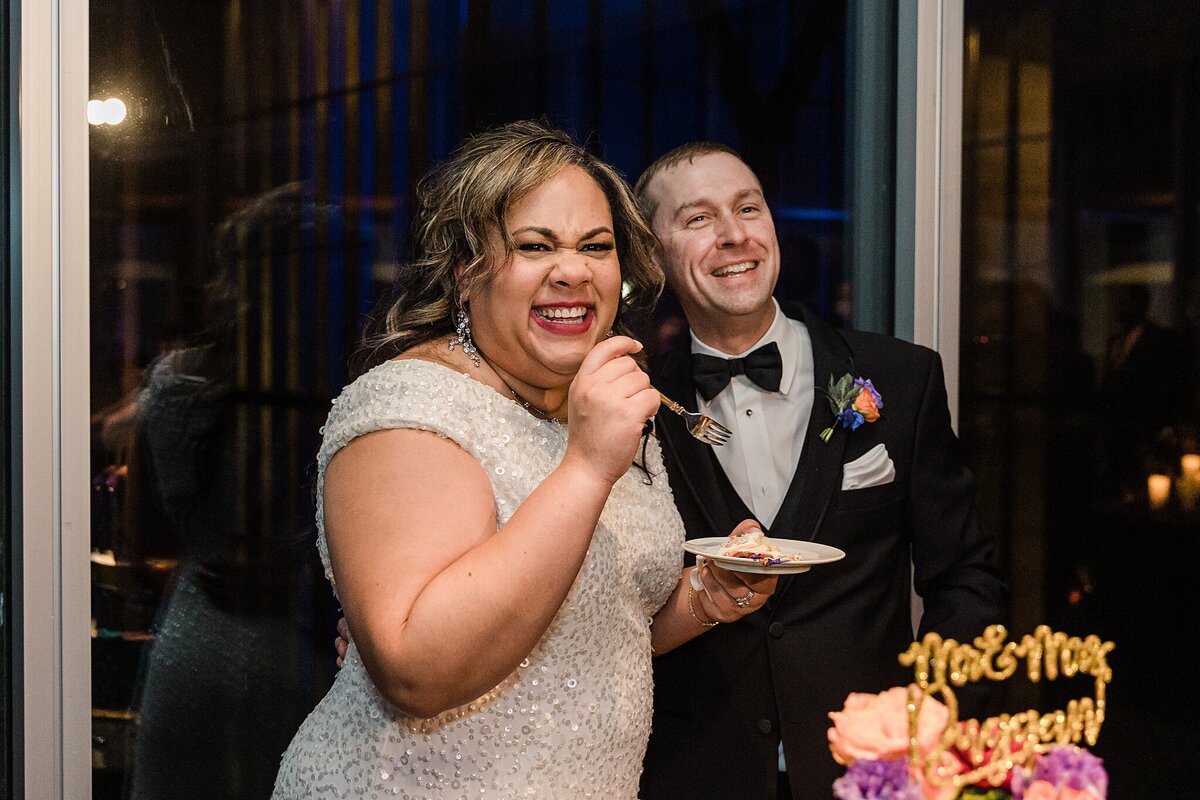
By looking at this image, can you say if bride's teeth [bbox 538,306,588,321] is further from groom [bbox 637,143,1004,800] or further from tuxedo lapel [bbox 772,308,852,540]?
tuxedo lapel [bbox 772,308,852,540]

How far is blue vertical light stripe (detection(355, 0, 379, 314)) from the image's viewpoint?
2270mm

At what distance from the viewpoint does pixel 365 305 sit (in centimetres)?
231

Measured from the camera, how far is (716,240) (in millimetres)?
2084

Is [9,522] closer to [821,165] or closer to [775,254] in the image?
[775,254]

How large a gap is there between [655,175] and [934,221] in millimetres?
906

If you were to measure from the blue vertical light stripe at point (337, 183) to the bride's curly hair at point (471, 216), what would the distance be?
1.73 ft

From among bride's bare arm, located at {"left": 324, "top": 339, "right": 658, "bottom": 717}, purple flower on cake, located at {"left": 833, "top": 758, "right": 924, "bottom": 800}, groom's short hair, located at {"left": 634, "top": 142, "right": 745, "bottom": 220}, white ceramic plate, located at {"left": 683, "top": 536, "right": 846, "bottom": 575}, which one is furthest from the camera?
groom's short hair, located at {"left": 634, "top": 142, "right": 745, "bottom": 220}

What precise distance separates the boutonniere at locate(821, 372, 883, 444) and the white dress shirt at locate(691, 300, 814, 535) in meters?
0.06

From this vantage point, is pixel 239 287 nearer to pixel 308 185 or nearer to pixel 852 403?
pixel 308 185

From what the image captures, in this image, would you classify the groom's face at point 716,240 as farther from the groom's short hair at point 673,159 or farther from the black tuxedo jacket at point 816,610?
the black tuxedo jacket at point 816,610

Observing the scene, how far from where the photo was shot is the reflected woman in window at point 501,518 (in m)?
1.32

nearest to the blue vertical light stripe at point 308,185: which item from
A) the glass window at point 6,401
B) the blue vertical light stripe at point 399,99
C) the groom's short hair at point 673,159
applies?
the blue vertical light stripe at point 399,99

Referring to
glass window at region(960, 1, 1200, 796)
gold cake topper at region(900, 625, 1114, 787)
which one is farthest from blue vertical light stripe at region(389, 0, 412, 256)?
gold cake topper at region(900, 625, 1114, 787)

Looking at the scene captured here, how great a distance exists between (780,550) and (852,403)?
511 mm
